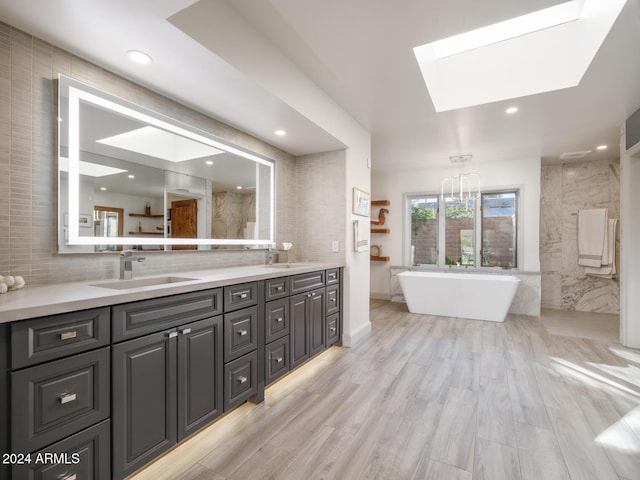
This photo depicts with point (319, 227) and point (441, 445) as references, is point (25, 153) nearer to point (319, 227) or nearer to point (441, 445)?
point (319, 227)

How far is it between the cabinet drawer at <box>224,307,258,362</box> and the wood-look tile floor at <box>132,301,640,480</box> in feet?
1.53

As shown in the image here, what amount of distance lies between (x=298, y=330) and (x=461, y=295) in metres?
3.19

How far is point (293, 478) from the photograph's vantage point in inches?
59.7

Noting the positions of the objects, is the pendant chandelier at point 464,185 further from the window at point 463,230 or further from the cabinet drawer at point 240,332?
the cabinet drawer at point 240,332

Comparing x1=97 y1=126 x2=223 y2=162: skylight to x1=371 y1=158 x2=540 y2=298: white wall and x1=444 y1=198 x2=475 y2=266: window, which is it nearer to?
x1=371 y1=158 x2=540 y2=298: white wall

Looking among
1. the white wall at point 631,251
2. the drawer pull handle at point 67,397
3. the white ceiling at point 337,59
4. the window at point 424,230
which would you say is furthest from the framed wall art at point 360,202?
the white wall at point 631,251

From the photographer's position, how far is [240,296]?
205 cm

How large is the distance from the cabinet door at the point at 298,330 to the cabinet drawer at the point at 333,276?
0.45 meters

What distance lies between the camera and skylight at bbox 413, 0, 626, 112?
254 centimetres

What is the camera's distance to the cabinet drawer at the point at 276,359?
7.57 feet

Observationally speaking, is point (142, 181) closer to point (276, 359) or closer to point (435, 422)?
point (276, 359)

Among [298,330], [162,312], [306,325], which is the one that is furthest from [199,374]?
[306,325]

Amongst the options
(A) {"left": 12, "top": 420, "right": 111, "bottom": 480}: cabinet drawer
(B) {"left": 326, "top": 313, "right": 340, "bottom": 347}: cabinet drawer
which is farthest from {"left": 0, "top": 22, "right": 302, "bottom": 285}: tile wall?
(B) {"left": 326, "top": 313, "right": 340, "bottom": 347}: cabinet drawer

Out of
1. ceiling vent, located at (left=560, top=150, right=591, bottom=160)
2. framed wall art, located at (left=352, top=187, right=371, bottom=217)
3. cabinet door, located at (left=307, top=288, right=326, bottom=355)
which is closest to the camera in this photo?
cabinet door, located at (left=307, top=288, right=326, bottom=355)
